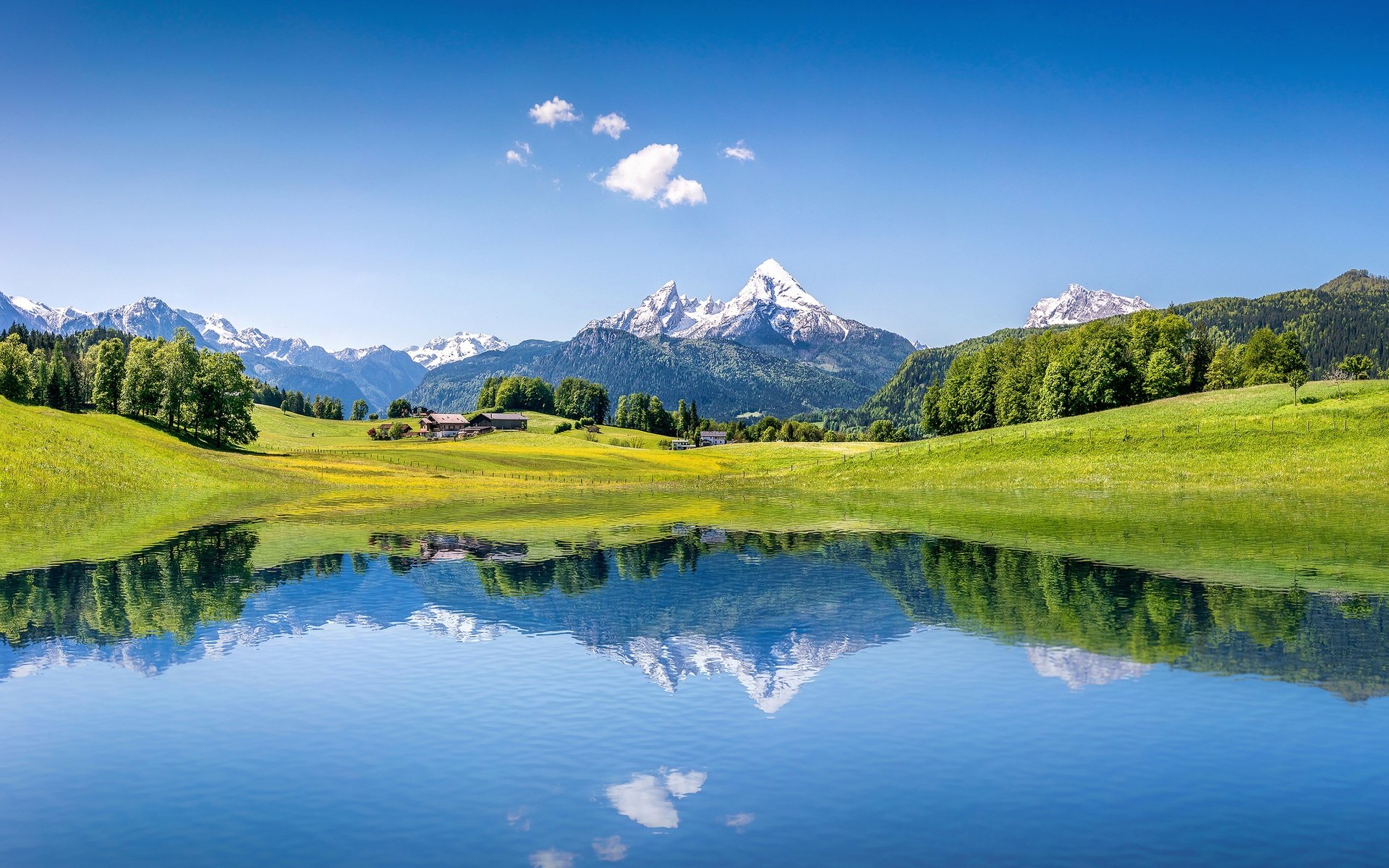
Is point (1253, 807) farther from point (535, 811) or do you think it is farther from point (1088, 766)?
point (535, 811)

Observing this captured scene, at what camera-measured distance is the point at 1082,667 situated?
25156 mm


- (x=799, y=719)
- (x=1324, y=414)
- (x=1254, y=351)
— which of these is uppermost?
(x=1254, y=351)

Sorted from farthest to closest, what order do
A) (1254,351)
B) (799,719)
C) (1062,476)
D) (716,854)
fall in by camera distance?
(1254,351), (1062,476), (799,719), (716,854)

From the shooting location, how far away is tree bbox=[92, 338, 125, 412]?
136375mm

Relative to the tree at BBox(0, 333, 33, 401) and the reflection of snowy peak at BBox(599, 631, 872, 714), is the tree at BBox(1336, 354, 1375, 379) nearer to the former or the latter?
the reflection of snowy peak at BBox(599, 631, 872, 714)

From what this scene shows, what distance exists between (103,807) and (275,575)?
2734 cm

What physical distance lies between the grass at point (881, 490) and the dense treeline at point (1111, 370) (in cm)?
1708

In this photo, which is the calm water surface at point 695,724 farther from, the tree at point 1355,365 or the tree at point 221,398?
the tree at point 1355,365

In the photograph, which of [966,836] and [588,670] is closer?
[966,836]

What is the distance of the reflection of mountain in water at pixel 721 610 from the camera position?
26.0 metres

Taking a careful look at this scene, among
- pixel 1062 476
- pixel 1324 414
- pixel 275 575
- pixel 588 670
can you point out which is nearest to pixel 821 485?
pixel 1062 476

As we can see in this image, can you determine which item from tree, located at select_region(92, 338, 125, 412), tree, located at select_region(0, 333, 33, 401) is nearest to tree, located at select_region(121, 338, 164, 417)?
tree, located at select_region(92, 338, 125, 412)

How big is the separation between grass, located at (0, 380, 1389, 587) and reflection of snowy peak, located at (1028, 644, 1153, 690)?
16067 millimetres

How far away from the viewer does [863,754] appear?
18.9 m
